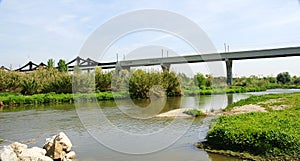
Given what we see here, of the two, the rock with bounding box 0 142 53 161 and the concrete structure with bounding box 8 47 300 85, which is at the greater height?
the concrete structure with bounding box 8 47 300 85

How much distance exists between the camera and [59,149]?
7.00m

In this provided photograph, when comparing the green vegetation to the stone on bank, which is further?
the green vegetation

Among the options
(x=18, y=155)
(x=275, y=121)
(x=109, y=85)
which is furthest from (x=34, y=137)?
(x=109, y=85)

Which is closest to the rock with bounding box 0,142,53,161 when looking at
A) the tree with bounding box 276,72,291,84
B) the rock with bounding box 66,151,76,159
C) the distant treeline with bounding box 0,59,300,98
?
the rock with bounding box 66,151,76,159

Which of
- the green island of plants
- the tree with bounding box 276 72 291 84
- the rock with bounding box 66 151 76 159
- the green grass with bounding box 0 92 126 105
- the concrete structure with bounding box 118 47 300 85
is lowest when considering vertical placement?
the rock with bounding box 66 151 76 159

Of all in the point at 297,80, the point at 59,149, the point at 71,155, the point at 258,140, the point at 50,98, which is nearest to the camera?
the point at 258,140

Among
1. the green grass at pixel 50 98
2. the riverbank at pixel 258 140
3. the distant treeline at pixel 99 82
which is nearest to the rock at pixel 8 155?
the riverbank at pixel 258 140

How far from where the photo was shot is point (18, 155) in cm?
608

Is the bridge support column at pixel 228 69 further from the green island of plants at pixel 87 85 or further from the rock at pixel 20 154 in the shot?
the rock at pixel 20 154

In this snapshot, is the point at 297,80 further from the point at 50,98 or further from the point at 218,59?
the point at 50,98

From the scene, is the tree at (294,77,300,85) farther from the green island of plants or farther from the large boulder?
the large boulder

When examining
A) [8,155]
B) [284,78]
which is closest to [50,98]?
[8,155]

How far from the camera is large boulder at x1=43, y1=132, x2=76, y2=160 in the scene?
22.5ft

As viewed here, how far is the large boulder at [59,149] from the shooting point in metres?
6.86
